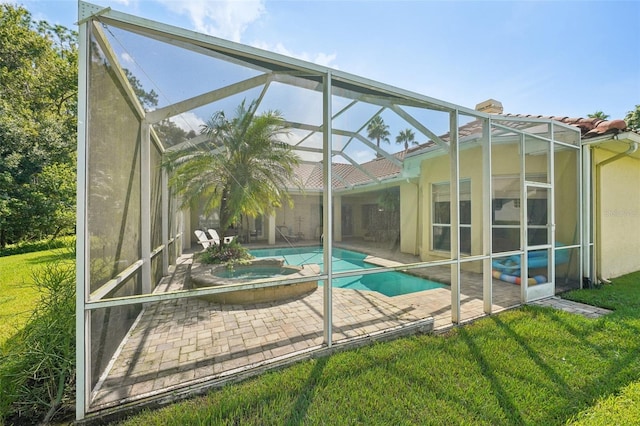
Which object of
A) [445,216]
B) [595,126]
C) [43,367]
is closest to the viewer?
[43,367]

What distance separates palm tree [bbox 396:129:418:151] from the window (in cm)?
139

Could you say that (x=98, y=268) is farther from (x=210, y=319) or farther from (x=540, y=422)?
(x=540, y=422)

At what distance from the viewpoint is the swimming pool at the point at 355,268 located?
4328mm

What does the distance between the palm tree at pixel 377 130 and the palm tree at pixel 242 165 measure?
1.59m

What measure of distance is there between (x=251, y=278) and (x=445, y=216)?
5080mm

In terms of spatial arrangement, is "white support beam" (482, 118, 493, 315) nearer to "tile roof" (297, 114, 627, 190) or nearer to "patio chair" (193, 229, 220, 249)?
"tile roof" (297, 114, 627, 190)

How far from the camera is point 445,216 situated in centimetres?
693

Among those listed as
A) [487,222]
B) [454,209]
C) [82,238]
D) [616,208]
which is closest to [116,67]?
[82,238]

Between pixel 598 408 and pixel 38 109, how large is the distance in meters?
28.9

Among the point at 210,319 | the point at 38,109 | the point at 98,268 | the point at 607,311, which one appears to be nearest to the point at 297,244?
the point at 210,319

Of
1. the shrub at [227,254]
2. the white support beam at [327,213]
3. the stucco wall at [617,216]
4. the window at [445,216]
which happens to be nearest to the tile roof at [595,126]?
the stucco wall at [617,216]

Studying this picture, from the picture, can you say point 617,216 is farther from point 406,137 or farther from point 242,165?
point 242,165

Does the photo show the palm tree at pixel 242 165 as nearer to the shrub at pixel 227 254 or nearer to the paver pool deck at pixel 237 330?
the shrub at pixel 227 254

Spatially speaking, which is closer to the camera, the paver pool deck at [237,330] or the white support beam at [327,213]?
A: the paver pool deck at [237,330]
